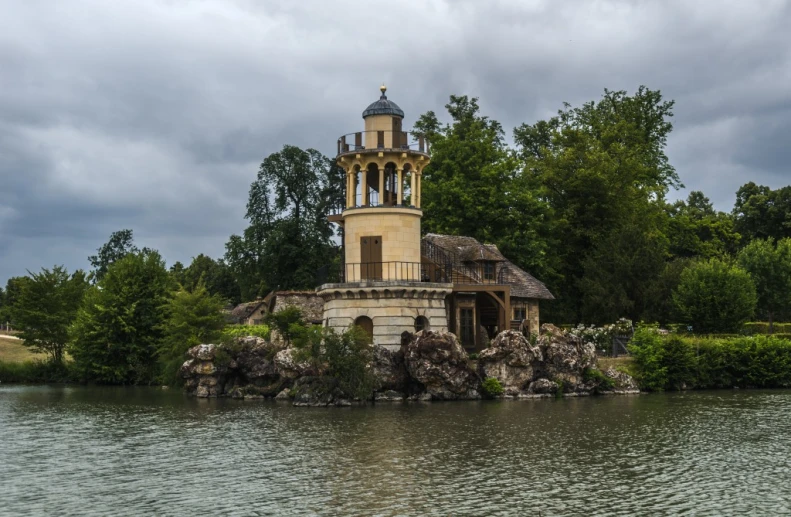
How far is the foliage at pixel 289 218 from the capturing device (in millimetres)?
80562

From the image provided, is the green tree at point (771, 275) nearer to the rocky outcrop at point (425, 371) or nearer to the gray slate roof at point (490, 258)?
the gray slate roof at point (490, 258)

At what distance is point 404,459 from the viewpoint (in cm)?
2981

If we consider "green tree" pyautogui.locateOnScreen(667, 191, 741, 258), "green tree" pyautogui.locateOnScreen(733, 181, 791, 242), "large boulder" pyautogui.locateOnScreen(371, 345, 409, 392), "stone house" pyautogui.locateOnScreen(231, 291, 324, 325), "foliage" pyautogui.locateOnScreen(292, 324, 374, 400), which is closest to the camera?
"foliage" pyautogui.locateOnScreen(292, 324, 374, 400)

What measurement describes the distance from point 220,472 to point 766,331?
51789 millimetres

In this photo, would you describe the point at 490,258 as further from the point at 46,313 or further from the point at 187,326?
the point at 46,313

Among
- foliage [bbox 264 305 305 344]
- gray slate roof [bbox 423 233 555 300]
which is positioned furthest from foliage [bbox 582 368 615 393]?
foliage [bbox 264 305 305 344]

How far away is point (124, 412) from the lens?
1740 inches

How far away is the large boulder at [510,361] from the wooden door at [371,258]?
296 inches

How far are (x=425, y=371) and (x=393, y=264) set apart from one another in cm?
751

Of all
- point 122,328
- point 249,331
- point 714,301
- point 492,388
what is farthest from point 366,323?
point 714,301

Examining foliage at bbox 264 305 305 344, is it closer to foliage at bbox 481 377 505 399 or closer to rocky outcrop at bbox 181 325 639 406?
rocky outcrop at bbox 181 325 639 406

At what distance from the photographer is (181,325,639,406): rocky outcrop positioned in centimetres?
4681

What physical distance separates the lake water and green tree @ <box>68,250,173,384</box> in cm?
1720

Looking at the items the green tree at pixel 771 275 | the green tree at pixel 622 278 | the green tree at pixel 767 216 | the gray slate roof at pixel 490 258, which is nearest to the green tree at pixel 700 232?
the green tree at pixel 767 216
